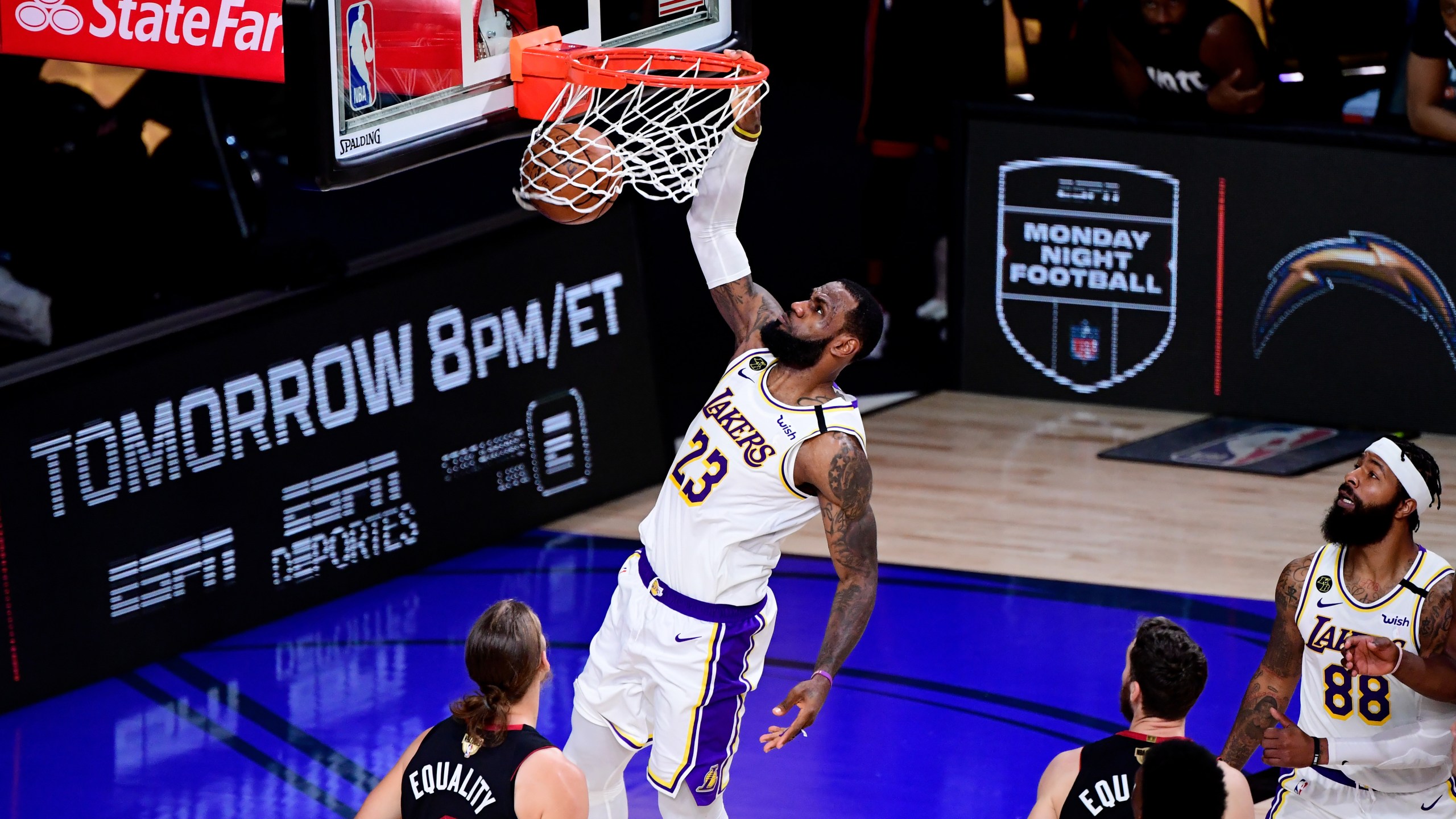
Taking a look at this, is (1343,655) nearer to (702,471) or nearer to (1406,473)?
(1406,473)

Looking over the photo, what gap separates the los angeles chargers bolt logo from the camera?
1009 centimetres

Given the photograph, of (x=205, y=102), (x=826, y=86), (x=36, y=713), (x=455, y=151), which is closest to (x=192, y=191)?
(x=205, y=102)

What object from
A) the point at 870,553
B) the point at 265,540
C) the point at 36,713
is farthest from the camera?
the point at 265,540

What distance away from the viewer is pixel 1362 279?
10211 millimetres

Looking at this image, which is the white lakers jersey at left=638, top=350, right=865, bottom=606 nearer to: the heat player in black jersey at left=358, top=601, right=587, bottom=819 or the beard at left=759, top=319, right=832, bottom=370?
the beard at left=759, top=319, right=832, bottom=370

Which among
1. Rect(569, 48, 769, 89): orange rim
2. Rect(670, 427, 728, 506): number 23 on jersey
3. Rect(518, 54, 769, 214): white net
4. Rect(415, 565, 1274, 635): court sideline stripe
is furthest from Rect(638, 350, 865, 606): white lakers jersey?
Rect(415, 565, 1274, 635): court sideline stripe

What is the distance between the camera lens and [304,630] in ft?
27.2

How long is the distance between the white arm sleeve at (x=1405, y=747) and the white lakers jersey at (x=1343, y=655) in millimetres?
17

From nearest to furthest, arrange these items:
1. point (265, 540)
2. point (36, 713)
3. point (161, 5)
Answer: point (161, 5), point (36, 713), point (265, 540)

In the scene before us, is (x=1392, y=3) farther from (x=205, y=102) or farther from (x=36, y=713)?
(x=36, y=713)

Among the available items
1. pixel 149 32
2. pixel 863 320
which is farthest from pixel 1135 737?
pixel 149 32

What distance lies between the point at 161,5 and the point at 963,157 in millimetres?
5724

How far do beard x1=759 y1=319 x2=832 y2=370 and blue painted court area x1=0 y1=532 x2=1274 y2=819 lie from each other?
6.02 feet

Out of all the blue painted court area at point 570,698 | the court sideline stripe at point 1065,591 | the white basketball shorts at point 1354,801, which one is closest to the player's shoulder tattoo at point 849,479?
the white basketball shorts at point 1354,801
